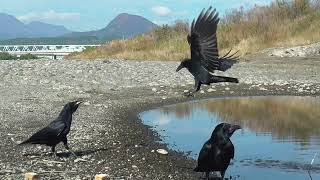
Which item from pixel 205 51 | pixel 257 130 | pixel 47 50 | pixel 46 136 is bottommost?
pixel 257 130

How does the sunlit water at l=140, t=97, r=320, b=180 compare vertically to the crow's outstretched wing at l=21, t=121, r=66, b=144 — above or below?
below

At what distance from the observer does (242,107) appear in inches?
651

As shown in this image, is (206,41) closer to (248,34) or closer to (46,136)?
(46,136)

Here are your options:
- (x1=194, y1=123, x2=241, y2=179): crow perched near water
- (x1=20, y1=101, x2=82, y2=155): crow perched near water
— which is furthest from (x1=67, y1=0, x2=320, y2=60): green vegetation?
(x1=194, y1=123, x2=241, y2=179): crow perched near water

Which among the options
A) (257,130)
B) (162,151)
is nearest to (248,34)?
(257,130)

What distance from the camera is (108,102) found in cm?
1664

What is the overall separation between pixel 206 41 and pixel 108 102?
932 centimetres

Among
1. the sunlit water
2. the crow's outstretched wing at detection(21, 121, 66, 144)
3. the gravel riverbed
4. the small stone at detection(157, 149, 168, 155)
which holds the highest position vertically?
the crow's outstretched wing at detection(21, 121, 66, 144)

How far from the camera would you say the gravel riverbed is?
28.4 feet

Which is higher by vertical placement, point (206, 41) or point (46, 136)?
point (206, 41)

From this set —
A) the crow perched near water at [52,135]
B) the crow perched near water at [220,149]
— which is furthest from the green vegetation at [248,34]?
the crow perched near water at [220,149]

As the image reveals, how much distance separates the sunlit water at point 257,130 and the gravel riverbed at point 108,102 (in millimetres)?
618

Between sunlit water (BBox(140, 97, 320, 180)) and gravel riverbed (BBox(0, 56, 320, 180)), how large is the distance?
2.03 ft

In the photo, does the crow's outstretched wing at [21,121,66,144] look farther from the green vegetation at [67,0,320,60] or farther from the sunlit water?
the green vegetation at [67,0,320,60]
